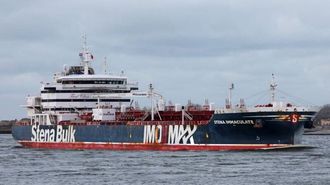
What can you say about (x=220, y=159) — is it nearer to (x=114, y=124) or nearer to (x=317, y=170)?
(x=317, y=170)

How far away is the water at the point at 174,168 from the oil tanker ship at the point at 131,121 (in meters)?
2.25

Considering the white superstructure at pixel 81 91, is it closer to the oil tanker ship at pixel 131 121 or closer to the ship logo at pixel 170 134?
the oil tanker ship at pixel 131 121

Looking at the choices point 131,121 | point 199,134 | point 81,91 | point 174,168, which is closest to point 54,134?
point 81,91

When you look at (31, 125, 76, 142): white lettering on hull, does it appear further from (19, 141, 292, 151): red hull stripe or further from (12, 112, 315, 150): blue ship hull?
(19, 141, 292, 151): red hull stripe

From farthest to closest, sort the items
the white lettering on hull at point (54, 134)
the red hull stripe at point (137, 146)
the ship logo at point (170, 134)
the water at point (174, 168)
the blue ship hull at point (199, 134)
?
the white lettering on hull at point (54, 134) → the ship logo at point (170, 134) → the red hull stripe at point (137, 146) → the blue ship hull at point (199, 134) → the water at point (174, 168)

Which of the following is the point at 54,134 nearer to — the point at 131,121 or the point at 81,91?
the point at 81,91

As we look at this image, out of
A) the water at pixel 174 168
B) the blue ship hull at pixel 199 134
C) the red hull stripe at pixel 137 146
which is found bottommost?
the water at pixel 174 168

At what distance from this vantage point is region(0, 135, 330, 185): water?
44906 mm

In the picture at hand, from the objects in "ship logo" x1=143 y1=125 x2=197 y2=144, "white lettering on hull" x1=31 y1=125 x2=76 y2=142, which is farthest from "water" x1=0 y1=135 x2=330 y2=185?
"white lettering on hull" x1=31 y1=125 x2=76 y2=142

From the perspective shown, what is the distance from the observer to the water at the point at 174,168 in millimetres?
44906

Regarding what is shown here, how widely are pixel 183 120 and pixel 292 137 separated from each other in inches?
385

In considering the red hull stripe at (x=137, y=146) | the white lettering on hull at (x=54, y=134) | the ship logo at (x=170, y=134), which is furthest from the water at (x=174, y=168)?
the white lettering on hull at (x=54, y=134)

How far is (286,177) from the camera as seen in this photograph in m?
45.1

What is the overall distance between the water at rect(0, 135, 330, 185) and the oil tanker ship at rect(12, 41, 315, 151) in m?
2.25
